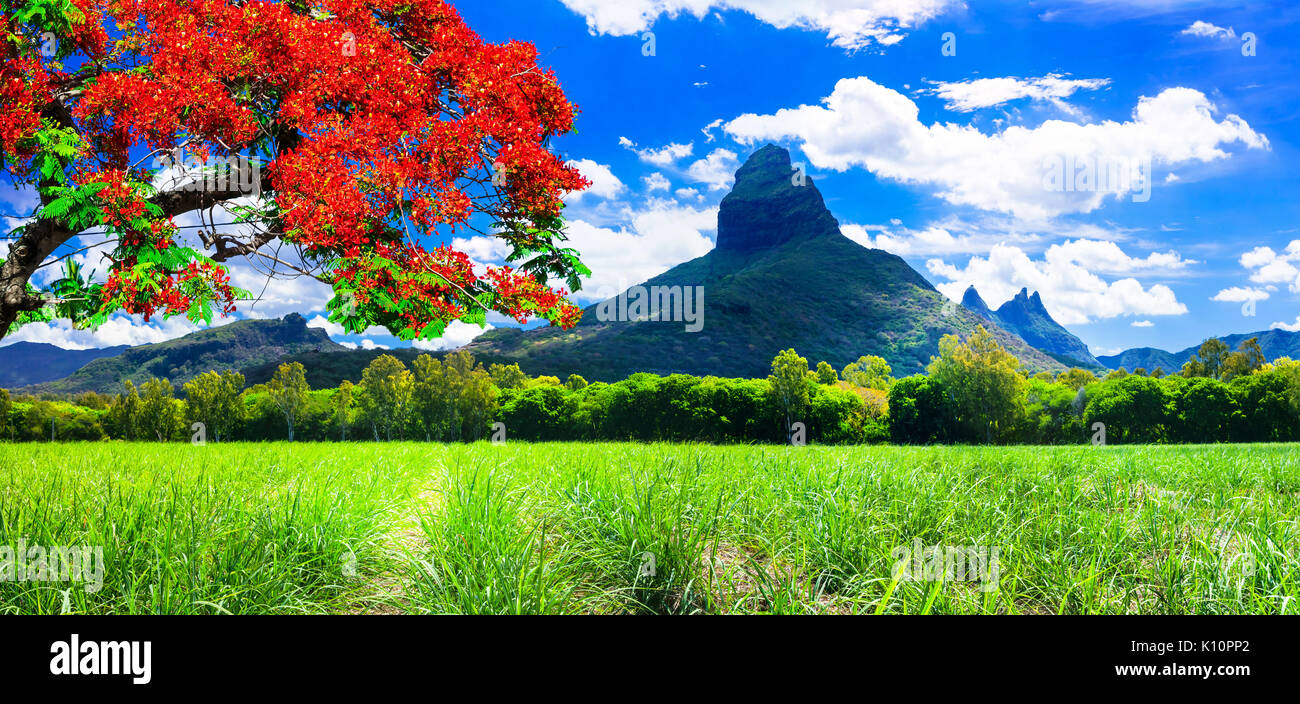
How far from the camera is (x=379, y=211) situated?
5246 millimetres

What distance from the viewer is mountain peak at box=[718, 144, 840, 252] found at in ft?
486

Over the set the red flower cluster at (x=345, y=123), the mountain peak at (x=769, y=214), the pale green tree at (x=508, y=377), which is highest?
the mountain peak at (x=769, y=214)

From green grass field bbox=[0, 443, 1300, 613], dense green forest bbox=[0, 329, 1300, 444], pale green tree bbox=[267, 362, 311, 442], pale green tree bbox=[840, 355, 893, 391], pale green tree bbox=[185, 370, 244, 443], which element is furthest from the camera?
pale green tree bbox=[840, 355, 893, 391]

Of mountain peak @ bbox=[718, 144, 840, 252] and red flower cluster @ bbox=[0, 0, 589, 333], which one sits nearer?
red flower cluster @ bbox=[0, 0, 589, 333]

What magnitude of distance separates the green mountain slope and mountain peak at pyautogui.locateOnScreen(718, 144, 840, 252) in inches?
26.7

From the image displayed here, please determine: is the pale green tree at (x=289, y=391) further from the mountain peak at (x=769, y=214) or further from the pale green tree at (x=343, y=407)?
the mountain peak at (x=769, y=214)

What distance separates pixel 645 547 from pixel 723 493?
5.92 ft

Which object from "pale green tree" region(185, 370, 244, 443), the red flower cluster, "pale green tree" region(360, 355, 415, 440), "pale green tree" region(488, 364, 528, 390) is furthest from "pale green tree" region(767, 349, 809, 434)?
"pale green tree" region(185, 370, 244, 443)

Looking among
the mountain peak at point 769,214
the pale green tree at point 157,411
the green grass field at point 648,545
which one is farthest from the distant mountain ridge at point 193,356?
the mountain peak at point 769,214

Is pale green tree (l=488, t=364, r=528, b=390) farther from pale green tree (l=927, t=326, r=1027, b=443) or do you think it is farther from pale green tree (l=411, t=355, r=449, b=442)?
pale green tree (l=927, t=326, r=1027, b=443)

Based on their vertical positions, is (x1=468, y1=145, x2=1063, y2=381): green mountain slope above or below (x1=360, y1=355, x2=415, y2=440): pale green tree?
above

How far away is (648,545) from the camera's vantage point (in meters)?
4.36

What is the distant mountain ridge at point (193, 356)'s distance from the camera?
163 ft

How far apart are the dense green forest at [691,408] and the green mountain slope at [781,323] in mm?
14684
